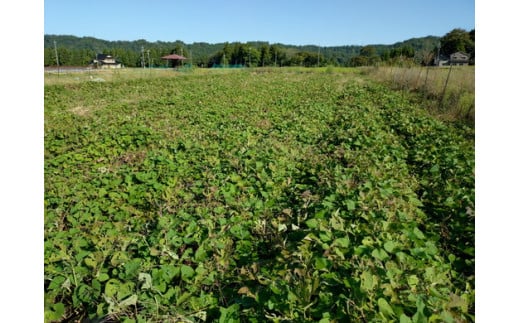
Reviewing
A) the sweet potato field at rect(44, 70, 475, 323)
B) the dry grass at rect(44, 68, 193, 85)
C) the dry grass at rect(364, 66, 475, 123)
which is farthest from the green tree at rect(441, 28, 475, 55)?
the dry grass at rect(44, 68, 193, 85)

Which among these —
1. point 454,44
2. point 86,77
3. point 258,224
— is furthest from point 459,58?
point 86,77

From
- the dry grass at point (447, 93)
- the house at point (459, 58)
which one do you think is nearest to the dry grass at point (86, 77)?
the dry grass at point (447, 93)

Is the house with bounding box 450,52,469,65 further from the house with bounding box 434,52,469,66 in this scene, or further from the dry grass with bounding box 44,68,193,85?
the dry grass with bounding box 44,68,193,85

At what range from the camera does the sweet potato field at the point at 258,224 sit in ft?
5.93

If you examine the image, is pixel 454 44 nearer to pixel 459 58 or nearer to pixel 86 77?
pixel 459 58

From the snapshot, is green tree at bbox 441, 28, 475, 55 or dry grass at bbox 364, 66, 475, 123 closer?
dry grass at bbox 364, 66, 475, 123

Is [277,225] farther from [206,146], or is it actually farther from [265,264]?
[206,146]

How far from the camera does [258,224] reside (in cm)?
299

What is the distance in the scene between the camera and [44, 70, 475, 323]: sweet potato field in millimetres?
1807

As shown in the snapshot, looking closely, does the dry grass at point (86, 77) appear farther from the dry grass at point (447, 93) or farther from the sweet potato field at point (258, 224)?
the dry grass at point (447, 93)

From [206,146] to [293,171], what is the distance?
73.4 inches

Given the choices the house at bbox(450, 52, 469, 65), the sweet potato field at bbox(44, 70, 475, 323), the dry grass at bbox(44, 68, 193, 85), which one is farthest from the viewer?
the house at bbox(450, 52, 469, 65)

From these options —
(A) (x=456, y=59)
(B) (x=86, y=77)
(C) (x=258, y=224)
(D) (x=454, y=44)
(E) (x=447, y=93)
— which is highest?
(D) (x=454, y=44)

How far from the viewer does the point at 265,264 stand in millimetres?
2412
